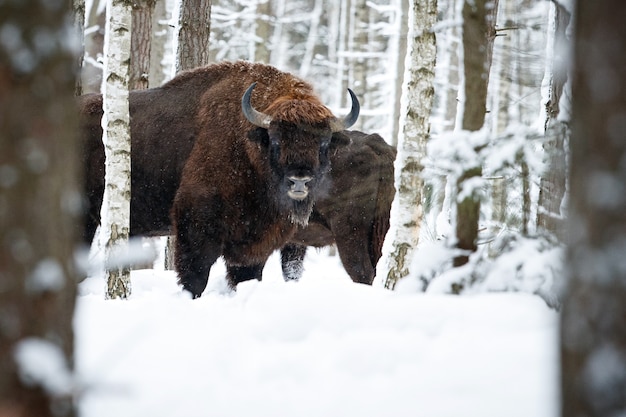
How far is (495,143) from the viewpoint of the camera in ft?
11.3

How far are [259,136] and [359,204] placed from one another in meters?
1.98

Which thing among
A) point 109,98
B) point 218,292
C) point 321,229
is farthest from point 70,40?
point 321,229

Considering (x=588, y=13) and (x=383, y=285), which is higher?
(x=588, y=13)

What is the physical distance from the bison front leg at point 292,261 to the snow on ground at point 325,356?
A: 6110 millimetres

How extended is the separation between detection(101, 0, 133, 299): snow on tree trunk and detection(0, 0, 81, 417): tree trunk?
4.48 metres

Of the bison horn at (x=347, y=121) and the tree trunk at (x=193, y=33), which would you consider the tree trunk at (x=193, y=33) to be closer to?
the tree trunk at (x=193, y=33)

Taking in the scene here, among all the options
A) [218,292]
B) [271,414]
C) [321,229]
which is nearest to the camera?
[271,414]

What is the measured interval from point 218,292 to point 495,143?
4.61 metres

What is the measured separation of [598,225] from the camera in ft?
5.66

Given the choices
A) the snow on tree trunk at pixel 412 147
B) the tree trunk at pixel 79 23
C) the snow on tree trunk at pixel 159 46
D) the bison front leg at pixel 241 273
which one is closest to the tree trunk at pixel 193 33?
the tree trunk at pixel 79 23

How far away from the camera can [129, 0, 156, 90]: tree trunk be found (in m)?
9.80

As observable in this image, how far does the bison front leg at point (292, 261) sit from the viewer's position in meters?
9.49

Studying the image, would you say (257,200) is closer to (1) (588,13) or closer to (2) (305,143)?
(2) (305,143)

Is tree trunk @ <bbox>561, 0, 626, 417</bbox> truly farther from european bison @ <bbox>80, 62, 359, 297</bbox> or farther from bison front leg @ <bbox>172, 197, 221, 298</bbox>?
bison front leg @ <bbox>172, 197, 221, 298</bbox>
